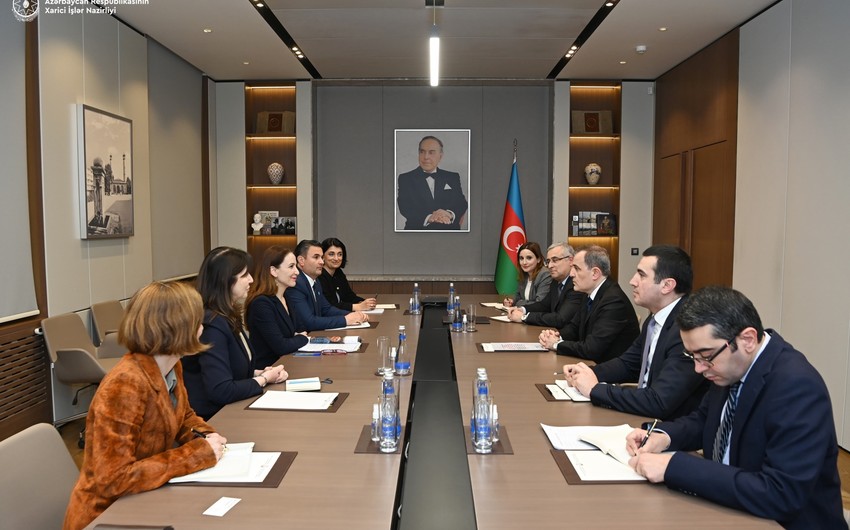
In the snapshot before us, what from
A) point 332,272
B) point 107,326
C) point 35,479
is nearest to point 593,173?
point 332,272

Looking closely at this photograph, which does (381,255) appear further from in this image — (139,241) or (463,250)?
(139,241)

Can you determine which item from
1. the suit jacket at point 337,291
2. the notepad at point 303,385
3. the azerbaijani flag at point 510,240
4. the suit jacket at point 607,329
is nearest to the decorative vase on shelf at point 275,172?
the suit jacket at point 337,291

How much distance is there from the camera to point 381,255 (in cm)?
896

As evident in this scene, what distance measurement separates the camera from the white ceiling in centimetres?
546

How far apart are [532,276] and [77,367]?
12.5 ft

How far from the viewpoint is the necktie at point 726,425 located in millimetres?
1922

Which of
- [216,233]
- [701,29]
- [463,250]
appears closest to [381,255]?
[463,250]

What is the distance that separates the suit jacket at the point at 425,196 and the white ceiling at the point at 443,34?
4.61 ft

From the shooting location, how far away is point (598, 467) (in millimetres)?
2004

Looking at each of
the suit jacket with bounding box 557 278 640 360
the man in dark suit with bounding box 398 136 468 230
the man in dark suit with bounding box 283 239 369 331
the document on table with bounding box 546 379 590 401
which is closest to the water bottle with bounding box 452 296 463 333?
the man in dark suit with bounding box 283 239 369 331

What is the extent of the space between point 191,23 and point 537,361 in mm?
4449

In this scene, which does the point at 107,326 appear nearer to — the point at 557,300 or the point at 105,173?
the point at 105,173

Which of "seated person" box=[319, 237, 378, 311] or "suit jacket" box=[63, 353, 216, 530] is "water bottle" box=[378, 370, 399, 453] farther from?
"seated person" box=[319, 237, 378, 311]

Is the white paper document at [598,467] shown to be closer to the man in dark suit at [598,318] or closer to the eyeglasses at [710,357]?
the eyeglasses at [710,357]
